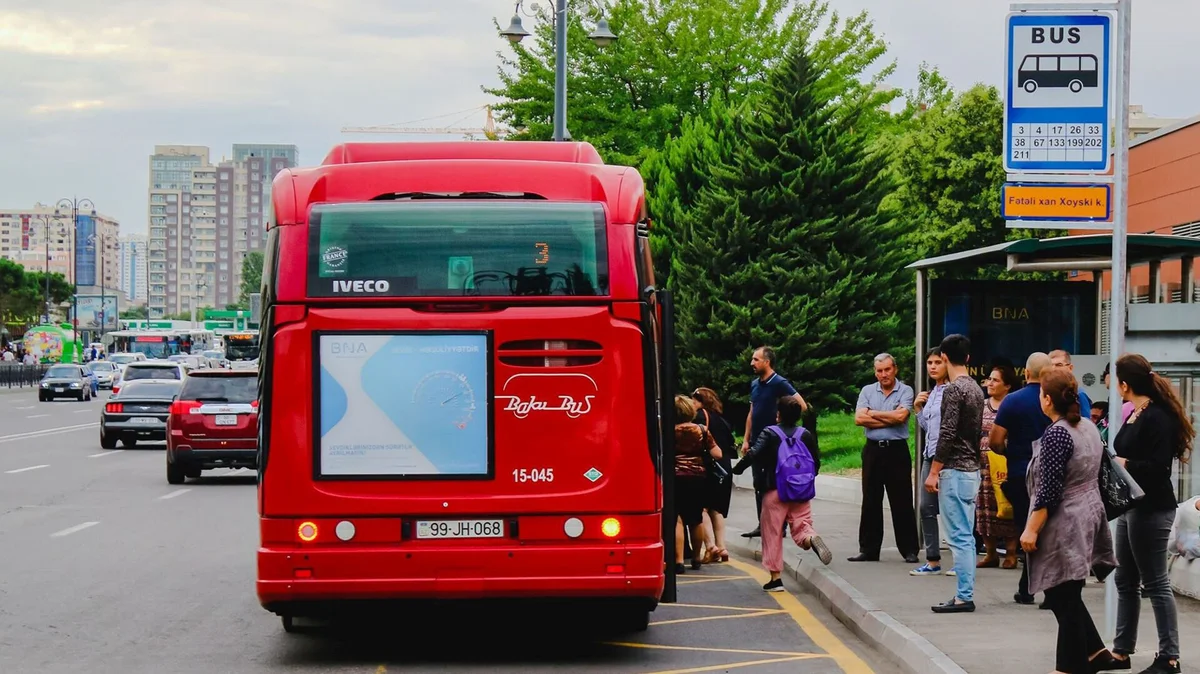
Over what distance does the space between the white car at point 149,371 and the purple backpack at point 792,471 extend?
25.5 meters

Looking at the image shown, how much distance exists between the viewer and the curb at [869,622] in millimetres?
8523

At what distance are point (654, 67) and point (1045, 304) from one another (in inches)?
1267

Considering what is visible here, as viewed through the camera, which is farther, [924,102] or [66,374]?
[924,102]

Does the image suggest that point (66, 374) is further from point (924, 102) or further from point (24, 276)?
point (24, 276)

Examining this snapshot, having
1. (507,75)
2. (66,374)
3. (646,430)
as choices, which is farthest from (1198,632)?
(66,374)

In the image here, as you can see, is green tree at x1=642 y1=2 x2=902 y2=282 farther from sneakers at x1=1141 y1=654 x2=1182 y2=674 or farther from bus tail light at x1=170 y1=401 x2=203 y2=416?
sneakers at x1=1141 y1=654 x2=1182 y2=674

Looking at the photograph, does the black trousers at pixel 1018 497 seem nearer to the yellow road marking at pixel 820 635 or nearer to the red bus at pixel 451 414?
the yellow road marking at pixel 820 635

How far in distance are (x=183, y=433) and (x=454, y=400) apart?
53.4 ft

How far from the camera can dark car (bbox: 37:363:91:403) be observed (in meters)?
62.9

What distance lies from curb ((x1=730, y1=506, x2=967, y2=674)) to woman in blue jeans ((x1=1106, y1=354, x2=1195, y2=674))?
929 mm

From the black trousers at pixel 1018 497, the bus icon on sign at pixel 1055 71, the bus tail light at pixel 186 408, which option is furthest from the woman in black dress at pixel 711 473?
the bus tail light at pixel 186 408

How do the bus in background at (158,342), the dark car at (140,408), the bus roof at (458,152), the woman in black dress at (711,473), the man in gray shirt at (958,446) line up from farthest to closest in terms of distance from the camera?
the bus in background at (158,342) < the dark car at (140,408) < the woman in black dress at (711,473) < the man in gray shirt at (958,446) < the bus roof at (458,152)

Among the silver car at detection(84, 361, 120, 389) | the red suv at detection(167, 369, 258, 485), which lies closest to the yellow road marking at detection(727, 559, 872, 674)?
the red suv at detection(167, 369, 258, 485)

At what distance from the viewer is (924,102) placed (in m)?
72.9
